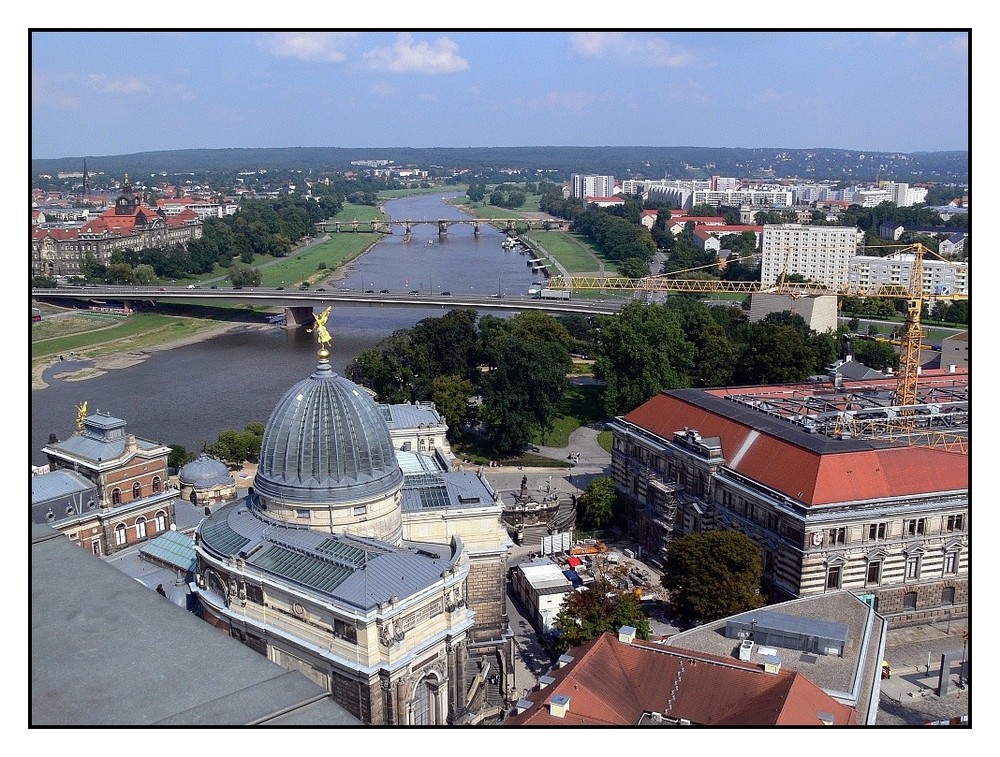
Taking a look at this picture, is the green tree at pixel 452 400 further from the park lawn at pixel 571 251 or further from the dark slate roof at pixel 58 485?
the park lawn at pixel 571 251

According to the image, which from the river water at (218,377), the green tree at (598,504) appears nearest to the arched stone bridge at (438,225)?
the river water at (218,377)

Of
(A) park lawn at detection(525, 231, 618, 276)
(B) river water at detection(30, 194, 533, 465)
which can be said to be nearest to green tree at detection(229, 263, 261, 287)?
(B) river water at detection(30, 194, 533, 465)

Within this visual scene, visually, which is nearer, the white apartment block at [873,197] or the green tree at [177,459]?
the green tree at [177,459]

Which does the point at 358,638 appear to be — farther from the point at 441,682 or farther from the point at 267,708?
the point at 267,708

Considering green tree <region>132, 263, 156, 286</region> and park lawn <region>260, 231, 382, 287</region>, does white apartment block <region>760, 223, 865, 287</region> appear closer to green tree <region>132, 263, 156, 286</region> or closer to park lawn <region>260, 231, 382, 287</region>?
park lawn <region>260, 231, 382, 287</region>

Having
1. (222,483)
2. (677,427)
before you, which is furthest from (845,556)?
(222,483)

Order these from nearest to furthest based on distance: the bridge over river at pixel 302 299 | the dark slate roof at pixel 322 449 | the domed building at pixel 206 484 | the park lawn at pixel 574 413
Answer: the dark slate roof at pixel 322 449, the domed building at pixel 206 484, the park lawn at pixel 574 413, the bridge over river at pixel 302 299
